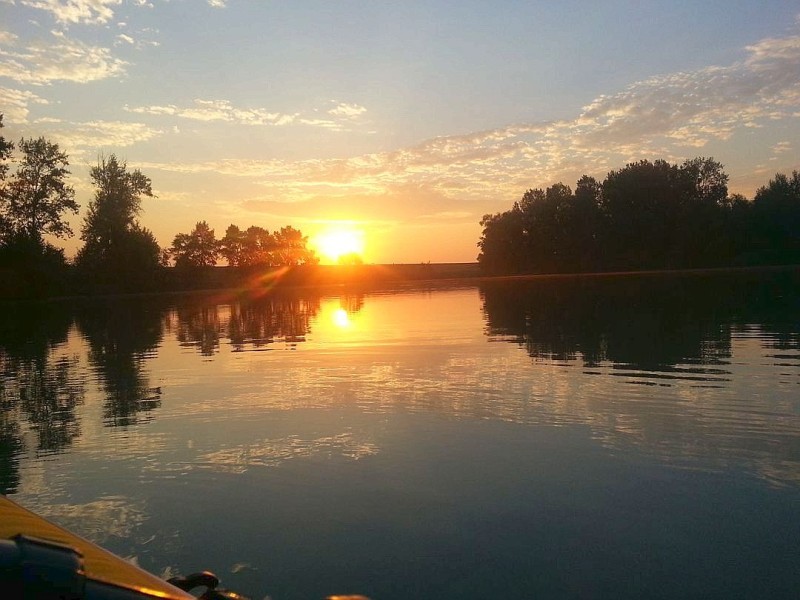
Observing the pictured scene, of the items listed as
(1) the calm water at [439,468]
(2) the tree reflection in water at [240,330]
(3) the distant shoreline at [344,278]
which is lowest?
(1) the calm water at [439,468]

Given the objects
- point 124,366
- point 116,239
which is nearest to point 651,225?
point 116,239

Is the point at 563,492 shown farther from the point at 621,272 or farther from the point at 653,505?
the point at 621,272

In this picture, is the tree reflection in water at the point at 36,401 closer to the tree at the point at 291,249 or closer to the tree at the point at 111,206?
the tree at the point at 111,206

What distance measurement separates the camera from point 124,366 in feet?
53.2

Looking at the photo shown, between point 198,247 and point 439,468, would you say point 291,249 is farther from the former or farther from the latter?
point 439,468

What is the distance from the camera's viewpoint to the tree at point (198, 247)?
309 ft

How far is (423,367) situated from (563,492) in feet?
25.0

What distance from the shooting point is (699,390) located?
10.4m

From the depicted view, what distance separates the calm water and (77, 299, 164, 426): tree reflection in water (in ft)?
0.31

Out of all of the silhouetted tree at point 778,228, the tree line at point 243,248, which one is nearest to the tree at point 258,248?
the tree line at point 243,248

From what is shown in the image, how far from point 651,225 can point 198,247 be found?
62895 millimetres

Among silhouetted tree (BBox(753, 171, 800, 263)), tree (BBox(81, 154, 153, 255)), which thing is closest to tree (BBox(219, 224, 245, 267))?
tree (BBox(81, 154, 153, 255))

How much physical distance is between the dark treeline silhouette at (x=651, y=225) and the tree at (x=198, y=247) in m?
42.4

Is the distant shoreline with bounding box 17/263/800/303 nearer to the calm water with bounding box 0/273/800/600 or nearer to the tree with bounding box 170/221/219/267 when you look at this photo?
the tree with bounding box 170/221/219/267
